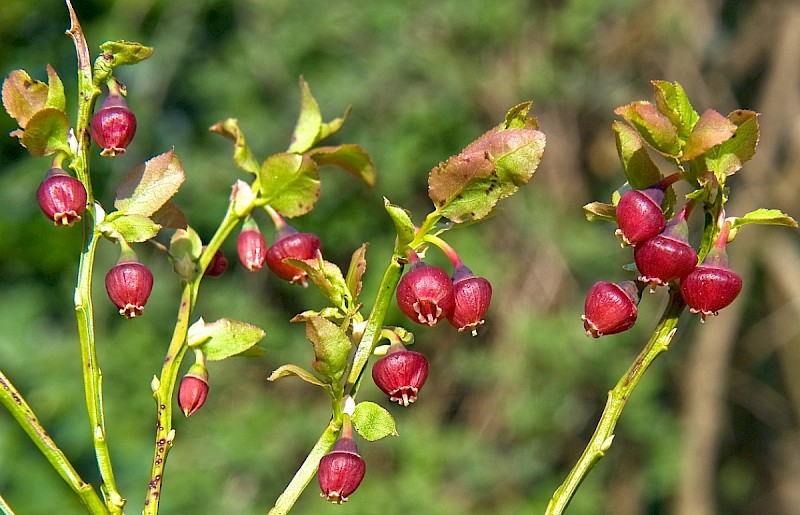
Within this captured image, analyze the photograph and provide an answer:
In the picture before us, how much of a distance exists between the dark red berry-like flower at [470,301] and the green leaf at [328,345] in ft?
0.33

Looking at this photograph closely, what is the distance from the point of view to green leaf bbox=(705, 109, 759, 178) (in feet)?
2.35

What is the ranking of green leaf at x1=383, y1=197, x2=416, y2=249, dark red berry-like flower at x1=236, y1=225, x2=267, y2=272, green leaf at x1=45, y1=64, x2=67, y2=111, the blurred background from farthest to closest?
1. the blurred background
2. dark red berry-like flower at x1=236, y1=225, x2=267, y2=272
3. green leaf at x1=45, y1=64, x2=67, y2=111
4. green leaf at x1=383, y1=197, x2=416, y2=249

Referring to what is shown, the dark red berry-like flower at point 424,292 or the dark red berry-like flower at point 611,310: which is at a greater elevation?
the dark red berry-like flower at point 424,292

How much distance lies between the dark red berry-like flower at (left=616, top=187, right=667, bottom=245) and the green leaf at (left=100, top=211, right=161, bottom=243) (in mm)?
347

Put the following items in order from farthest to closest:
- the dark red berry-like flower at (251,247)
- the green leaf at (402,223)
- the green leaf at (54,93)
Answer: the dark red berry-like flower at (251,247), the green leaf at (54,93), the green leaf at (402,223)

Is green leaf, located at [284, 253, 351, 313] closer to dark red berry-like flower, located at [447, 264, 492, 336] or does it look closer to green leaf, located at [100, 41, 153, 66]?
dark red berry-like flower, located at [447, 264, 492, 336]

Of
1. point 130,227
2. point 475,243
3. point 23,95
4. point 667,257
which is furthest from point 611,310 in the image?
point 475,243

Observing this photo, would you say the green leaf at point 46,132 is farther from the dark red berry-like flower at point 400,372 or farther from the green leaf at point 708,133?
the green leaf at point 708,133

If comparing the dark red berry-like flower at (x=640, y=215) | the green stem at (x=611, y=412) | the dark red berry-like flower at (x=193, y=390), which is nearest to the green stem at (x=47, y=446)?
the dark red berry-like flower at (x=193, y=390)

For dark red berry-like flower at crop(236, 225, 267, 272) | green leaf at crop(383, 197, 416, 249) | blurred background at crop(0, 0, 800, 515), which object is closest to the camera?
green leaf at crop(383, 197, 416, 249)

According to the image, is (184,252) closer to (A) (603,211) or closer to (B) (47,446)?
(B) (47,446)

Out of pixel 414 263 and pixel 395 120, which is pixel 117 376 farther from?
pixel 414 263

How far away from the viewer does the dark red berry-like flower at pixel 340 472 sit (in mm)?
706

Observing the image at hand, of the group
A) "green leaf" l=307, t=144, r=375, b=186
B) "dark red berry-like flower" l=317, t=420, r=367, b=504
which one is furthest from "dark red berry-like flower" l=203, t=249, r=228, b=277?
"dark red berry-like flower" l=317, t=420, r=367, b=504
